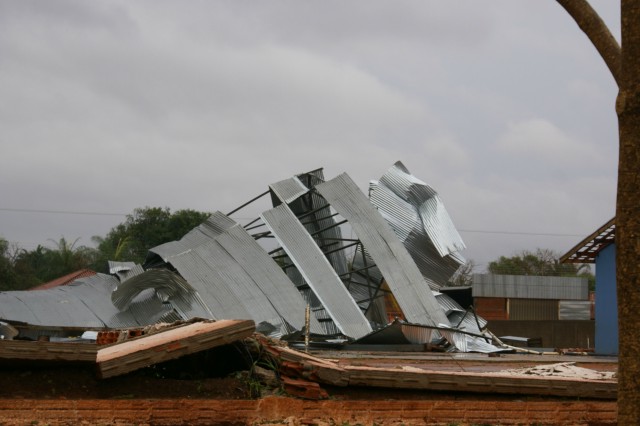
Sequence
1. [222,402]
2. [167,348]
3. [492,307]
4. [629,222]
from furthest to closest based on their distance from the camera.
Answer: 1. [492,307]
2. [222,402]
3. [167,348]
4. [629,222]

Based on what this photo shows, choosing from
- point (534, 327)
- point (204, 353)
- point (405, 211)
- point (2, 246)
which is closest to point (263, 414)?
point (204, 353)

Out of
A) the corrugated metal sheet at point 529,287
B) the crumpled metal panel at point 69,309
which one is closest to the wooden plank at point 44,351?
the crumpled metal panel at point 69,309

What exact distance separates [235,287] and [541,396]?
15625mm

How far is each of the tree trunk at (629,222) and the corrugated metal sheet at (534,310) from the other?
38.9 metres

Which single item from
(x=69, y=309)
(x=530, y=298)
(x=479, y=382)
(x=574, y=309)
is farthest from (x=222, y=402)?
(x=574, y=309)

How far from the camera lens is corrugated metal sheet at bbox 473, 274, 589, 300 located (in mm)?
41812

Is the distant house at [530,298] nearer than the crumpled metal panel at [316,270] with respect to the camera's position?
No

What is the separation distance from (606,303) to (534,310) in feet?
46.2

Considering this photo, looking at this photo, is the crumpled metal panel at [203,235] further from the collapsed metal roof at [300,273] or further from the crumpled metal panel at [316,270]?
the crumpled metal panel at [316,270]

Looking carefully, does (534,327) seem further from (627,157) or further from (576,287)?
(627,157)

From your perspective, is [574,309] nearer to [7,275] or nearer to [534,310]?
[534,310]

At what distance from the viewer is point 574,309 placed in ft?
141

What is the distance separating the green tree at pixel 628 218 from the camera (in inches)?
197

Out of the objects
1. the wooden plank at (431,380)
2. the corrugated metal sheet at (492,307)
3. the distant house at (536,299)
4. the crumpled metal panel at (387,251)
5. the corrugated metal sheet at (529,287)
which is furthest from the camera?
the corrugated metal sheet at (492,307)
